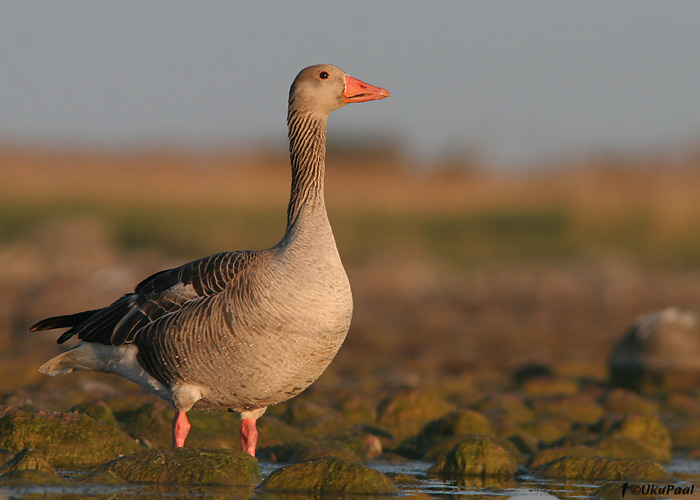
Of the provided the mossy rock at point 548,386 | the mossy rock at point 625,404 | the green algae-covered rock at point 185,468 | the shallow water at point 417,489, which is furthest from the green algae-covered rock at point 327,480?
the mossy rock at point 548,386

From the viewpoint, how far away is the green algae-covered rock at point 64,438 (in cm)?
721

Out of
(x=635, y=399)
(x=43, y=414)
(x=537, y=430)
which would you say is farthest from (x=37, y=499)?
(x=635, y=399)

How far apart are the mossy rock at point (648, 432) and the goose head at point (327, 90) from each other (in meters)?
3.87

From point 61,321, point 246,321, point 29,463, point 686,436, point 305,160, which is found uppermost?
point 305,160

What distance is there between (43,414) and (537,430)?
4841 mm

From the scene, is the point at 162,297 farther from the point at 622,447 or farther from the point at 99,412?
the point at 622,447

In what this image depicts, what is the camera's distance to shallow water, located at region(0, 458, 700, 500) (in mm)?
6141

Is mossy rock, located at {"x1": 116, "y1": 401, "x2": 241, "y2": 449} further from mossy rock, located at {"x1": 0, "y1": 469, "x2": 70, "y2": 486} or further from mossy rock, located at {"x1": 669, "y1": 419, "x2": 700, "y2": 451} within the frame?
mossy rock, located at {"x1": 669, "y1": 419, "x2": 700, "y2": 451}

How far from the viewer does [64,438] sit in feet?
23.9

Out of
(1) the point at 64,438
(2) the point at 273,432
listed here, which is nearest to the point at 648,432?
(2) the point at 273,432

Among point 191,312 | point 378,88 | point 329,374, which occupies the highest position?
point 378,88

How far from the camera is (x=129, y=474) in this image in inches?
260

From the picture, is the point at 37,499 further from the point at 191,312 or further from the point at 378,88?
the point at 378,88

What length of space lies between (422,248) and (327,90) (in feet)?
53.9
